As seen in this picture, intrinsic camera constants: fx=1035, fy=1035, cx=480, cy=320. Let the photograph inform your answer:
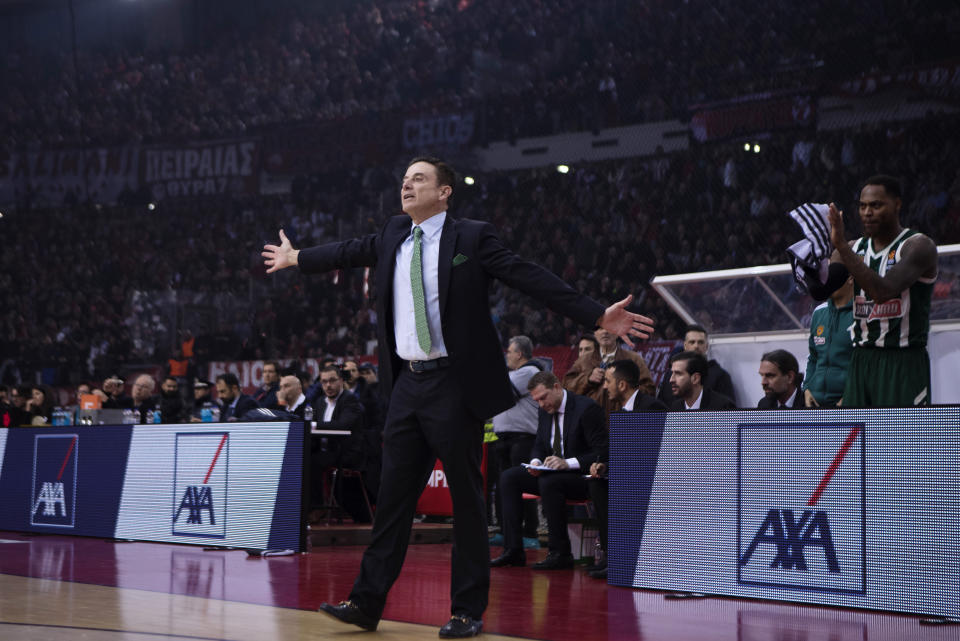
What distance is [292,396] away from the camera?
986 cm

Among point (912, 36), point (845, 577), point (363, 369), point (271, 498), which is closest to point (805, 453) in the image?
point (845, 577)

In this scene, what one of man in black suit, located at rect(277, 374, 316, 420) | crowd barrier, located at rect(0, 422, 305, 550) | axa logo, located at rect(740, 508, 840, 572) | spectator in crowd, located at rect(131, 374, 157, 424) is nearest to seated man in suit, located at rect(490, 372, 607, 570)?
crowd barrier, located at rect(0, 422, 305, 550)

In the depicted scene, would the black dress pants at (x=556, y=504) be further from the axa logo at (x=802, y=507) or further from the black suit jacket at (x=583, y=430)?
the axa logo at (x=802, y=507)

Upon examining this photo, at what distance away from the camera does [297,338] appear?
18.1 metres

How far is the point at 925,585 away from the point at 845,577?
13.4 inches

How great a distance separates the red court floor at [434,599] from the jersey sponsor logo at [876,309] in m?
1.28

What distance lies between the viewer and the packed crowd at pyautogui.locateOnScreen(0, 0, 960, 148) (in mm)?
15070

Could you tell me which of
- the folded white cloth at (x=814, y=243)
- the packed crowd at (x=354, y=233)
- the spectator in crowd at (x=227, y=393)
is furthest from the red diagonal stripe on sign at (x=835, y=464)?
the packed crowd at (x=354, y=233)

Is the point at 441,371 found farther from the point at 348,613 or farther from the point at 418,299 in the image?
the point at 348,613

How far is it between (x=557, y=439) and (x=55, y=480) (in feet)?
15.9

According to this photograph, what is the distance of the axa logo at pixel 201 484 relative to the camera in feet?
25.3

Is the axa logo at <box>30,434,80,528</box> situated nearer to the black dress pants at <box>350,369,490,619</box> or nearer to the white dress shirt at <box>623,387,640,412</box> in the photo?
the white dress shirt at <box>623,387,640,412</box>

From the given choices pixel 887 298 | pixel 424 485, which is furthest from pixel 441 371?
pixel 887 298

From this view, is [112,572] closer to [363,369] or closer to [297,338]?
[363,369]
